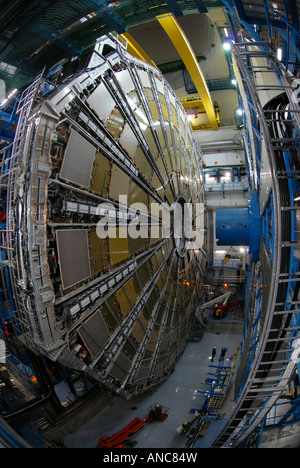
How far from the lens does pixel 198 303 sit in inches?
402

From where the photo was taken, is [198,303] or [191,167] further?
[198,303]

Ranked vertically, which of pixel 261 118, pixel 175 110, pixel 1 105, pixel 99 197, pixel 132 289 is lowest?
pixel 132 289

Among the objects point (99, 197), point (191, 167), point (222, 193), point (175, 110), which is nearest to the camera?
point (99, 197)

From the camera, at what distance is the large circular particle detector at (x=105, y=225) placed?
3814 mm

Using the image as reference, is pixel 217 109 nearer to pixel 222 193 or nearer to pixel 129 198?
pixel 222 193

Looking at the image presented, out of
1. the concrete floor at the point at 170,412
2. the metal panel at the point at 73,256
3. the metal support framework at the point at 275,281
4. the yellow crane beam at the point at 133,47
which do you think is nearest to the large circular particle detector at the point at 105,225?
the metal panel at the point at 73,256

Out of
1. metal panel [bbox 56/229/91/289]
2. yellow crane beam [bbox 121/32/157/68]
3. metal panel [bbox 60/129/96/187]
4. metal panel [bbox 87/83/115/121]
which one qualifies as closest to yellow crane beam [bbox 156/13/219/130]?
yellow crane beam [bbox 121/32/157/68]

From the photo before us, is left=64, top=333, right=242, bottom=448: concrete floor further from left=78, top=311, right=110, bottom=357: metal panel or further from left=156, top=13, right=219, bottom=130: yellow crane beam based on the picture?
left=156, top=13, right=219, bottom=130: yellow crane beam

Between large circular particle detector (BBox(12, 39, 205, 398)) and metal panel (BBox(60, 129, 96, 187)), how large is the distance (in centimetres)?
2

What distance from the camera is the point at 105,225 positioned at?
4.85 meters

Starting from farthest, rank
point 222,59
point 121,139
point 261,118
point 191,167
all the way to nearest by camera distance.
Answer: point 222,59 → point 191,167 → point 121,139 → point 261,118

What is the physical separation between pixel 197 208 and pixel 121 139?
5269mm

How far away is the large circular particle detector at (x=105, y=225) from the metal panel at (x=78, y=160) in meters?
0.02
